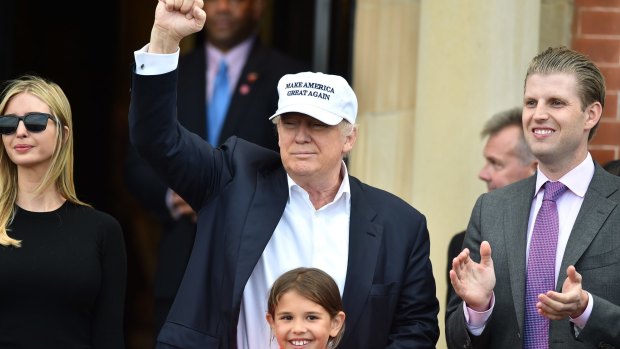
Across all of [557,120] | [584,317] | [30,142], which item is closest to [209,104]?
[30,142]

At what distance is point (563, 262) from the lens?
14.7 ft

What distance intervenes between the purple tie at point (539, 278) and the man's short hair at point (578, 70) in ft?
1.45

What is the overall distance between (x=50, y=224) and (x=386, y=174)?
2.09m

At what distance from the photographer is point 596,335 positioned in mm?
4312

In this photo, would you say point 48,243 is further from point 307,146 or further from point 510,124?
point 510,124

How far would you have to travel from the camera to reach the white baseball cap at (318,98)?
4.45 meters

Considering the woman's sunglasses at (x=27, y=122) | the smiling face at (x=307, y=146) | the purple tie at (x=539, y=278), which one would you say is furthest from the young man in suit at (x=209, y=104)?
the purple tie at (x=539, y=278)

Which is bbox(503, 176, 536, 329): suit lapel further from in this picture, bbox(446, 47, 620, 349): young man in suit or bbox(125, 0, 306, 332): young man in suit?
bbox(125, 0, 306, 332): young man in suit

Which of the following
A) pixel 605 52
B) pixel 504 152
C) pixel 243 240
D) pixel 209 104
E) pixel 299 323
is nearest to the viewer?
pixel 299 323

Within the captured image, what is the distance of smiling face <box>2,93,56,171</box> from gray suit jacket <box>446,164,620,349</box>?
60.8 inches

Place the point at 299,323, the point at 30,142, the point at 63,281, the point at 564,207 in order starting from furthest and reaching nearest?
the point at 30,142 → the point at 63,281 → the point at 564,207 → the point at 299,323

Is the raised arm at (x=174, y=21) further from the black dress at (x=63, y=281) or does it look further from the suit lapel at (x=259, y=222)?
the black dress at (x=63, y=281)

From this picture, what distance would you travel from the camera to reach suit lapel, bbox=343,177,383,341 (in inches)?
175

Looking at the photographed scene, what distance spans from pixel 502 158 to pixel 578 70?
4.55 feet
